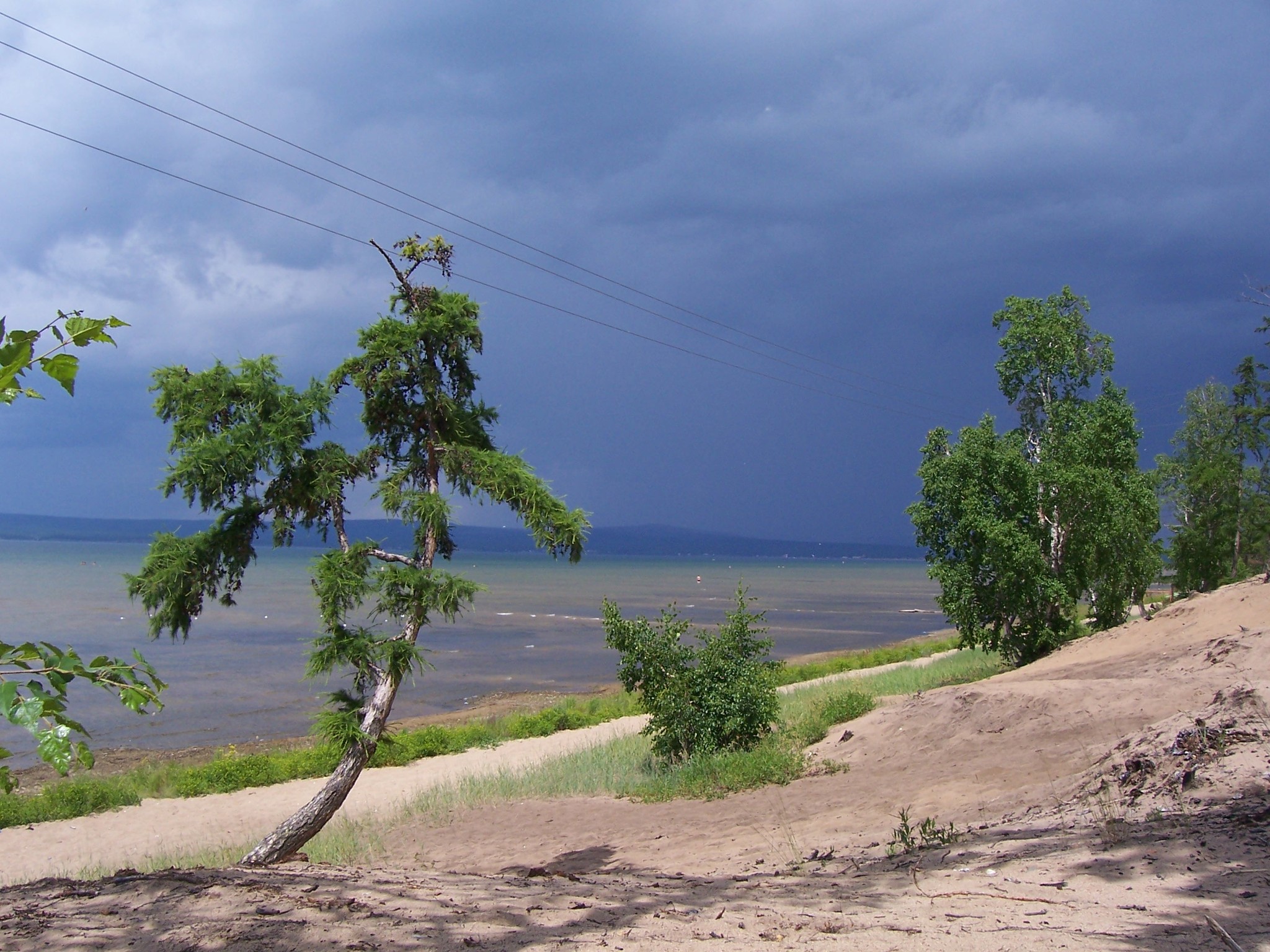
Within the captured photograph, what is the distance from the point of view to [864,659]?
129 ft

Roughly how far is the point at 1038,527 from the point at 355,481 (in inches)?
746

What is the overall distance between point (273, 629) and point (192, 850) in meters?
46.8

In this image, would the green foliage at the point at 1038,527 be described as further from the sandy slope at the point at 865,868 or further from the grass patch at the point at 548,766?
the sandy slope at the point at 865,868

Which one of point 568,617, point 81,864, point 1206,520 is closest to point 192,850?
point 81,864

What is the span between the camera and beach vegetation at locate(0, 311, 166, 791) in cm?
212

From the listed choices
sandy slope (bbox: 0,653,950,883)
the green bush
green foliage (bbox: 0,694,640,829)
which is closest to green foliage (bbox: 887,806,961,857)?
the green bush

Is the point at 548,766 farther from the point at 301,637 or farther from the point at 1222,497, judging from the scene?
the point at 1222,497

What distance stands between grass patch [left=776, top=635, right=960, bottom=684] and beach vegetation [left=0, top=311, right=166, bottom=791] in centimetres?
2883

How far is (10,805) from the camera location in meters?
16.8

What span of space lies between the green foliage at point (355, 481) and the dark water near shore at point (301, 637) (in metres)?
0.66

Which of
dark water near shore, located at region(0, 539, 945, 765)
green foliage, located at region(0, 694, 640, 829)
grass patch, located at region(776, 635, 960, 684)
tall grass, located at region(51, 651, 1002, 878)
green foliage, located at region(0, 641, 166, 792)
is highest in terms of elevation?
green foliage, located at region(0, 641, 166, 792)

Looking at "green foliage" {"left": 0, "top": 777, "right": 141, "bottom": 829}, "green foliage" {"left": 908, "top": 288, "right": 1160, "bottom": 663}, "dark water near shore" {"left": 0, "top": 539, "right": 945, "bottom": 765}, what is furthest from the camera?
"dark water near shore" {"left": 0, "top": 539, "right": 945, "bottom": 765}

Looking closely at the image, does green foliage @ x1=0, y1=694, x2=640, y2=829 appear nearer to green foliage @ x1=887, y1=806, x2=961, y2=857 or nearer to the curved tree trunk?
the curved tree trunk

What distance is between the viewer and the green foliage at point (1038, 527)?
874 inches
